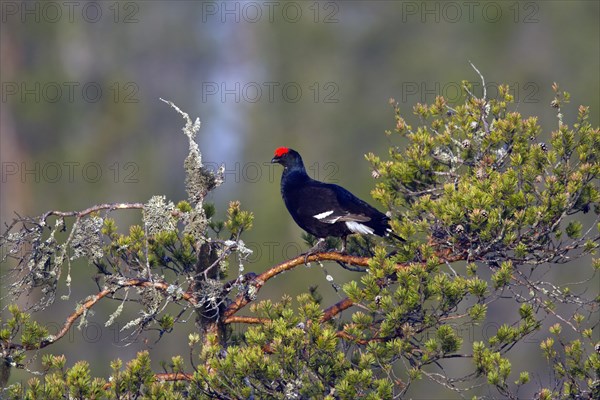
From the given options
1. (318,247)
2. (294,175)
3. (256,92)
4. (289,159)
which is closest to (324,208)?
(318,247)

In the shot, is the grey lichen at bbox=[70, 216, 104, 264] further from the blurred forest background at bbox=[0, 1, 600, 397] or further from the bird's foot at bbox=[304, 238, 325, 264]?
the blurred forest background at bbox=[0, 1, 600, 397]

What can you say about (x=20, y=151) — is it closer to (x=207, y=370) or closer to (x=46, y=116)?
(x=46, y=116)

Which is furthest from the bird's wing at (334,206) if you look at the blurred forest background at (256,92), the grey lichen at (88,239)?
the blurred forest background at (256,92)

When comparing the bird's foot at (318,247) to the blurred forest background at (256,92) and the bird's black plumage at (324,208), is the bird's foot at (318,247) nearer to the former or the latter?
A: the bird's black plumage at (324,208)

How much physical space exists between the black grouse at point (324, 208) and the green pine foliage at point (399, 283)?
45cm

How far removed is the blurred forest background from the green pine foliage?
13.0 metres

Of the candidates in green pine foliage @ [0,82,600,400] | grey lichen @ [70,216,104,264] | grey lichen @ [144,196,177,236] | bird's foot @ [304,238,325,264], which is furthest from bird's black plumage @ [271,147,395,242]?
grey lichen @ [70,216,104,264]

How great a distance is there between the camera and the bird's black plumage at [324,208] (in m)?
6.73

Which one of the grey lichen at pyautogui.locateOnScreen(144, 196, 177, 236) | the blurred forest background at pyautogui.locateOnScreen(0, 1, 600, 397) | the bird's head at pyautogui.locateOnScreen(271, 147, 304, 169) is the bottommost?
the blurred forest background at pyautogui.locateOnScreen(0, 1, 600, 397)

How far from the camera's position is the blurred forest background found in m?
22.4

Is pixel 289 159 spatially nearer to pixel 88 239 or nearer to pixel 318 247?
pixel 318 247

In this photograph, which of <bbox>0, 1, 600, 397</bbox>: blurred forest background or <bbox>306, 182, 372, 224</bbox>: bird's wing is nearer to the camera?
<bbox>306, 182, 372, 224</bbox>: bird's wing

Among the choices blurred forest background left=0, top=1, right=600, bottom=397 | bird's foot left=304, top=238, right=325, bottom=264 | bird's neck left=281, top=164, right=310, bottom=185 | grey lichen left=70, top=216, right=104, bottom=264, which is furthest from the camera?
blurred forest background left=0, top=1, right=600, bottom=397

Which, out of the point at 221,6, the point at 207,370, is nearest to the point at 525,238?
the point at 207,370
